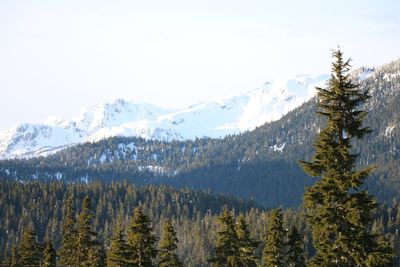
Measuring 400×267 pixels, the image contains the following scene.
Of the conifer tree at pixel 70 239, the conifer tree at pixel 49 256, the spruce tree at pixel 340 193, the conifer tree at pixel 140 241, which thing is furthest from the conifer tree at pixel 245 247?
the spruce tree at pixel 340 193

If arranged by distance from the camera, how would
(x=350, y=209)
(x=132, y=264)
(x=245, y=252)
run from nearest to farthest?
(x=350, y=209), (x=132, y=264), (x=245, y=252)

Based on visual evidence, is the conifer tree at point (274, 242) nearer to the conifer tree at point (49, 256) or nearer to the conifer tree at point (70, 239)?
the conifer tree at point (70, 239)

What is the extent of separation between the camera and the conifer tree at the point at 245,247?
49.4m

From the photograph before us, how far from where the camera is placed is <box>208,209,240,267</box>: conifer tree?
49.4 meters

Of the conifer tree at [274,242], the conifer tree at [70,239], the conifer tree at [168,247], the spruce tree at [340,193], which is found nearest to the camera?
the spruce tree at [340,193]

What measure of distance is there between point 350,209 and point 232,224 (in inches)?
939

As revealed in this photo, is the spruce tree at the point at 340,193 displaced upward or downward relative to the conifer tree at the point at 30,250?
upward

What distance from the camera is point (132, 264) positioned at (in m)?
44.7

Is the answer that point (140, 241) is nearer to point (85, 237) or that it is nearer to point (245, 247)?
point (245, 247)

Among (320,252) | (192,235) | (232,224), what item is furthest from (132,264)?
(192,235)

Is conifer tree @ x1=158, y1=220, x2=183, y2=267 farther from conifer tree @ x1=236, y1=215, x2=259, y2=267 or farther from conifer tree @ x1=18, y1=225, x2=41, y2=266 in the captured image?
conifer tree @ x1=18, y1=225, x2=41, y2=266

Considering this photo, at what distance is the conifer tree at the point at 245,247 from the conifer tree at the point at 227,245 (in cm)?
34

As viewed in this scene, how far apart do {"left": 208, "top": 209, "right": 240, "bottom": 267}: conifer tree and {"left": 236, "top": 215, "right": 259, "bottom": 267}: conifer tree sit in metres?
0.34

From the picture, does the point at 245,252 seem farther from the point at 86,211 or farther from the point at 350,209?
the point at 350,209
